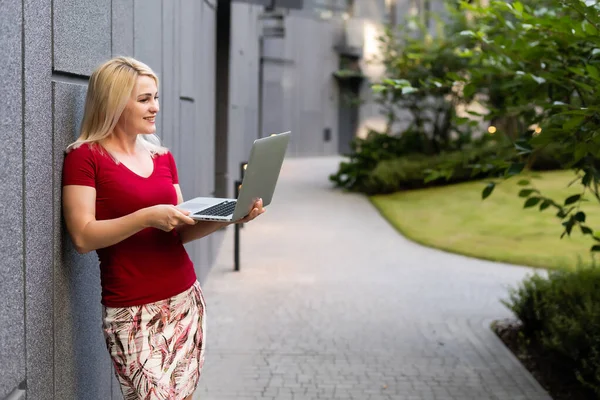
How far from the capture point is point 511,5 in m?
5.11

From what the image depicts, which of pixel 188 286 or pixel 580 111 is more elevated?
pixel 580 111

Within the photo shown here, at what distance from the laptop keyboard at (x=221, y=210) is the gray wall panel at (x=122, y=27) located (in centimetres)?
132

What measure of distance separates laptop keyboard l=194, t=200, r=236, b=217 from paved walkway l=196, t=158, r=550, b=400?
260 cm

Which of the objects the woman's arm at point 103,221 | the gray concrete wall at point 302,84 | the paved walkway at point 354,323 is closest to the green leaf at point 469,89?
the paved walkway at point 354,323

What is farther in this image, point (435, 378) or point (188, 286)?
point (435, 378)

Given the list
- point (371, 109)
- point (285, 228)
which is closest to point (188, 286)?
point (285, 228)

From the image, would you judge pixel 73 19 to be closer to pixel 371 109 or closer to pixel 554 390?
pixel 554 390

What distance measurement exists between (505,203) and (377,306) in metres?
9.77

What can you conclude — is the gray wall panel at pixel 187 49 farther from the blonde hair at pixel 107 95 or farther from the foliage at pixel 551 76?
the blonde hair at pixel 107 95

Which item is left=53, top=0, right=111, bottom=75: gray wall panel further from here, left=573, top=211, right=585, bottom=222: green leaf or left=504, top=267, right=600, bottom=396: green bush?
left=504, top=267, right=600, bottom=396: green bush

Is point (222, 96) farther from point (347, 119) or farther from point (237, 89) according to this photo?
point (347, 119)

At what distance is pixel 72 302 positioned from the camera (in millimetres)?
3615

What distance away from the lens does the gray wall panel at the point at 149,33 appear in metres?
5.18

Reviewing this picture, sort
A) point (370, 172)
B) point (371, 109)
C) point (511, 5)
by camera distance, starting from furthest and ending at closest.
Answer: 1. point (371, 109)
2. point (370, 172)
3. point (511, 5)
